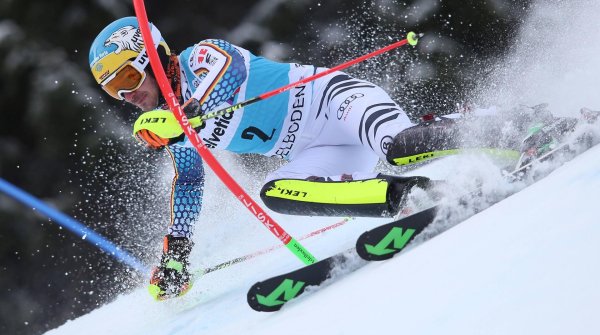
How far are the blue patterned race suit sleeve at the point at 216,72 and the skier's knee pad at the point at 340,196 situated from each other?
0.37 meters

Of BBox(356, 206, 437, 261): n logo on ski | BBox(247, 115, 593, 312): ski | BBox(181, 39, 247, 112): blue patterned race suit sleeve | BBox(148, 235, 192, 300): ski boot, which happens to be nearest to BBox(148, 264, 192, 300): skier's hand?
BBox(148, 235, 192, 300): ski boot

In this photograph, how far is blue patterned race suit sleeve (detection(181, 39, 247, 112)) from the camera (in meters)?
2.49

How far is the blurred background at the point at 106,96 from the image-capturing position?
4.73 meters

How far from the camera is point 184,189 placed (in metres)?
3.07

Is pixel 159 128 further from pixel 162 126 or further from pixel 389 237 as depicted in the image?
pixel 389 237

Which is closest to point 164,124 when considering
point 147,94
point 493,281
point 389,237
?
point 147,94

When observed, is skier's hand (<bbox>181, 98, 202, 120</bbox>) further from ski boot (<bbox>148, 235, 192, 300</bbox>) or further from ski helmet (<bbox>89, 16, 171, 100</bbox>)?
ski boot (<bbox>148, 235, 192, 300</bbox>)

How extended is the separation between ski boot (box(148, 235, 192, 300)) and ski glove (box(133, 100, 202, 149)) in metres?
0.70

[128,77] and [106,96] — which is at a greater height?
[128,77]

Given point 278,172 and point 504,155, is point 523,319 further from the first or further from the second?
point 278,172

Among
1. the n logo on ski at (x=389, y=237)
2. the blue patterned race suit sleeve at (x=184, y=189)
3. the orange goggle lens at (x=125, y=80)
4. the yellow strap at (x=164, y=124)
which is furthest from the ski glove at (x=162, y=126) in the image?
the n logo on ski at (x=389, y=237)

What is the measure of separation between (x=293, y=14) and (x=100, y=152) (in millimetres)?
1650

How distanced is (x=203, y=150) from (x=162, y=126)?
0.55ft

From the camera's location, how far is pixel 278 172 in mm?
2619
